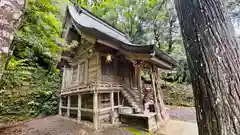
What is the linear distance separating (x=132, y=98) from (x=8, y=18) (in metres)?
5.58

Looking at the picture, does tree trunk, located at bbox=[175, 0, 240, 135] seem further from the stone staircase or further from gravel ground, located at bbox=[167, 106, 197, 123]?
gravel ground, located at bbox=[167, 106, 197, 123]

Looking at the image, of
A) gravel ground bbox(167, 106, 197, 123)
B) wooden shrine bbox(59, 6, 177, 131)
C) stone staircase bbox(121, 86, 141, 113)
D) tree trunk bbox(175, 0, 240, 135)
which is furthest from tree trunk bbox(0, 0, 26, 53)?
gravel ground bbox(167, 106, 197, 123)

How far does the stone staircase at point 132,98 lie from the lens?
215 inches

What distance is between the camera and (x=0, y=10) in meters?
0.80

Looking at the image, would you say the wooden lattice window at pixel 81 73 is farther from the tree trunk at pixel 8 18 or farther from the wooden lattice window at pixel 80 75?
the tree trunk at pixel 8 18

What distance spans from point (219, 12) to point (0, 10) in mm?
1751

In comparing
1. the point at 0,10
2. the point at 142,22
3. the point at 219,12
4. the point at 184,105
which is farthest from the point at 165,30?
the point at 0,10

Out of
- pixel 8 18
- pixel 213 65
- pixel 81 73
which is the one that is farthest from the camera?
pixel 81 73

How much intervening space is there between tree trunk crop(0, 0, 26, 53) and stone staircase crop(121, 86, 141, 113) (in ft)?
17.1

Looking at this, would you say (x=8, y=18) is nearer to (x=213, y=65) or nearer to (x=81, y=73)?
(x=213, y=65)

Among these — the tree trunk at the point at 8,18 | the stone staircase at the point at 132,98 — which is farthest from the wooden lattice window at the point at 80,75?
the tree trunk at the point at 8,18

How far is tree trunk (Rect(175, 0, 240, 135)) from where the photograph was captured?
0.95 m

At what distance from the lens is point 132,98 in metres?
5.93

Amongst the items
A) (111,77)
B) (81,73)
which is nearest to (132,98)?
(111,77)
